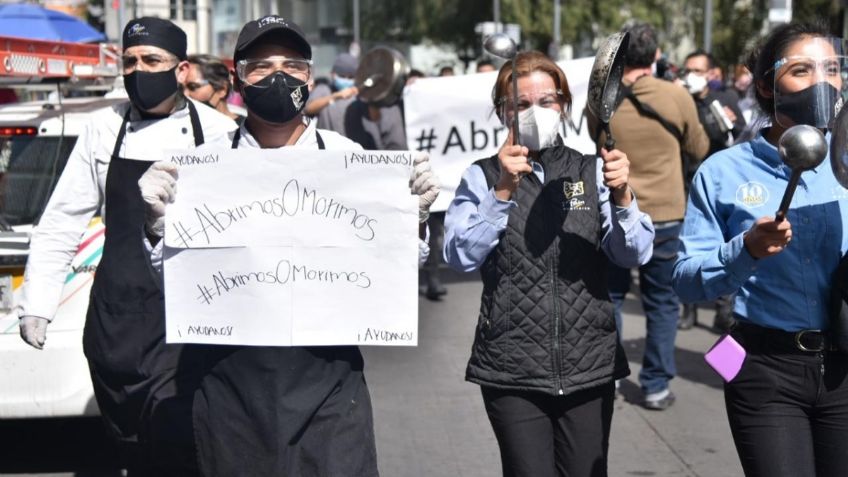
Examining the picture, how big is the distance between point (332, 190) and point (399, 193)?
7.1 inches

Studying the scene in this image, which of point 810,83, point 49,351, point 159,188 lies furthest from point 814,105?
point 49,351

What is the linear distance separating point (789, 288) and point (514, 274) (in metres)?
0.81

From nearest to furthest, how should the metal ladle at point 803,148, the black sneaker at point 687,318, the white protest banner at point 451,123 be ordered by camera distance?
the metal ladle at point 803,148 → the black sneaker at point 687,318 → the white protest banner at point 451,123

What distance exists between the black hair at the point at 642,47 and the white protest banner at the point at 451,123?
11.8 ft

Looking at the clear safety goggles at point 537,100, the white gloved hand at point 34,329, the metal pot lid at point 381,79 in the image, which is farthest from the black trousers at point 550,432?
the metal pot lid at point 381,79

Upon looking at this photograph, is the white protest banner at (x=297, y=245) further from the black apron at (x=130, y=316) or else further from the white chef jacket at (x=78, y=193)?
the white chef jacket at (x=78, y=193)

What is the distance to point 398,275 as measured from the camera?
136 inches

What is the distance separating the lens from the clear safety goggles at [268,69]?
3.62 metres

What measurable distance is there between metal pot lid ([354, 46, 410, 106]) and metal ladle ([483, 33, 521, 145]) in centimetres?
705

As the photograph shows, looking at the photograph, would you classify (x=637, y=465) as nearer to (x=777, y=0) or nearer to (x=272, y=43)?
(x=272, y=43)

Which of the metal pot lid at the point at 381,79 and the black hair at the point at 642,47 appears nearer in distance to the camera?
the black hair at the point at 642,47

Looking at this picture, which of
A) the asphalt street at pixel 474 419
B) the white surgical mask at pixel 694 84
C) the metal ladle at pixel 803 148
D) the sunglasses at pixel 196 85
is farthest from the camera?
the white surgical mask at pixel 694 84

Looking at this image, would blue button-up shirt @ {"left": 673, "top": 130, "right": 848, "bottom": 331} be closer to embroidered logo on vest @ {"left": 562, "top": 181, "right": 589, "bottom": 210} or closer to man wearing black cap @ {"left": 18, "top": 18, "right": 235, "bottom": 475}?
embroidered logo on vest @ {"left": 562, "top": 181, "right": 589, "bottom": 210}

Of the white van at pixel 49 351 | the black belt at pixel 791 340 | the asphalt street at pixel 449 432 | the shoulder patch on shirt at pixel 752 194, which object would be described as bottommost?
the asphalt street at pixel 449 432
